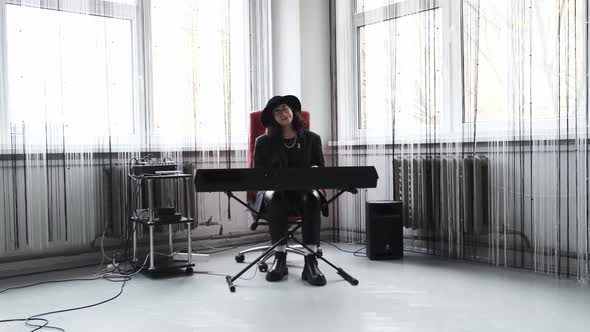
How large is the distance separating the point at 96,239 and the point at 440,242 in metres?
2.48

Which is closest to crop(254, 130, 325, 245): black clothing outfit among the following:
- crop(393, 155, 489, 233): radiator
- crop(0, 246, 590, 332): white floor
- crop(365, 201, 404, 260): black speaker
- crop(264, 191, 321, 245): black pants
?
crop(264, 191, 321, 245): black pants

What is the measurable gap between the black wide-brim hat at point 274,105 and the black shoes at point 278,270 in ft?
2.83

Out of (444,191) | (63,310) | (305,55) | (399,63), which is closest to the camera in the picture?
(63,310)

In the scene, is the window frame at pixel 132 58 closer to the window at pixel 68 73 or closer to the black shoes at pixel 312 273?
the window at pixel 68 73

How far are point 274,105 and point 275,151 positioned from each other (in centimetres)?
30

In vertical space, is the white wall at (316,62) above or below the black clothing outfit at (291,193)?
above

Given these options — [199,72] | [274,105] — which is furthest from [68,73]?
[274,105]

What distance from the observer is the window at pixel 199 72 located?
13.5ft

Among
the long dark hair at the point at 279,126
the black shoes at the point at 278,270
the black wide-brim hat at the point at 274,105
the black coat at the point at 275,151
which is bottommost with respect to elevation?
the black shoes at the point at 278,270

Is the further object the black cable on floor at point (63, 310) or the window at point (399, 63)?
the window at point (399, 63)

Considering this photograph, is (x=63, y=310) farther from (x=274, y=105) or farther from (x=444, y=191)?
(x=444, y=191)

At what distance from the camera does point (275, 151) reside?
353 centimetres

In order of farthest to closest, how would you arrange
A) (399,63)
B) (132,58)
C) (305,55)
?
(305,55) → (399,63) → (132,58)

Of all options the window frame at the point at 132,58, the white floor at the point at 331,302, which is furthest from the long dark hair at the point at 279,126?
the window frame at the point at 132,58
